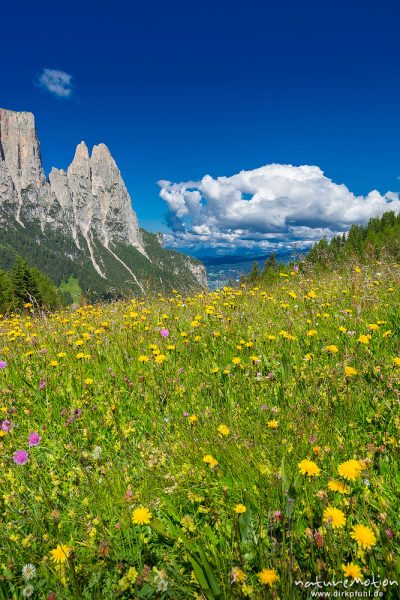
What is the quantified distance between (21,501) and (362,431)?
2720 mm

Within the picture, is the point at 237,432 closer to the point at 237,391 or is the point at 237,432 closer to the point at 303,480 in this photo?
the point at 303,480

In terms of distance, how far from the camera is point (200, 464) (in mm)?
2586

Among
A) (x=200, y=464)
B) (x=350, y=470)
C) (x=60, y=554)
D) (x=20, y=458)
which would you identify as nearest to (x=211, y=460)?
(x=200, y=464)

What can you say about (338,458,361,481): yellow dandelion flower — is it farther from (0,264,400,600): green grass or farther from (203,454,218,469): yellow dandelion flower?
(203,454,218,469): yellow dandelion flower

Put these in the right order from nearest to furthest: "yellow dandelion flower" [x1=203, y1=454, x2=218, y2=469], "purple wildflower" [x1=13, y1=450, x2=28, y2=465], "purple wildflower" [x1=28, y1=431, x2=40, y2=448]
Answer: "yellow dandelion flower" [x1=203, y1=454, x2=218, y2=469], "purple wildflower" [x1=13, y1=450, x2=28, y2=465], "purple wildflower" [x1=28, y1=431, x2=40, y2=448]

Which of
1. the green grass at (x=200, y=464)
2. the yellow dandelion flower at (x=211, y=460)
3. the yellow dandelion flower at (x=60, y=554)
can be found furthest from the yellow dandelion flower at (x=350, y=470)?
the yellow dandelion flower at (x=60, y=554)

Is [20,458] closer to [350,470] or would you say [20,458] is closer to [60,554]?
[60,554]

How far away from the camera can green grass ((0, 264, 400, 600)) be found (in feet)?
5.80

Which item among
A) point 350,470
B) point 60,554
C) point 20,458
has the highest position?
point 350,470

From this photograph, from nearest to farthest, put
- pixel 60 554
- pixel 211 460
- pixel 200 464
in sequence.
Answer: pixel 60 554 → pixel 211 460 → pixel 200 464

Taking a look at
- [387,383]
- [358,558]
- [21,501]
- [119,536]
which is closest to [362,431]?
[387,383]

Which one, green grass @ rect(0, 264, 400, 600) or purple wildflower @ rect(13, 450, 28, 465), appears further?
purple wildflower @ rect(13, 450, 28, 465)

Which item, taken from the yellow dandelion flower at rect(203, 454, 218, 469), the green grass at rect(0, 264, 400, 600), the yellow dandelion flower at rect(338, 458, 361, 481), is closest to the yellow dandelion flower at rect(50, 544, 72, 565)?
the green grass at rect(0, 264, 400, 600)

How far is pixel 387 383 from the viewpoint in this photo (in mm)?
3055
